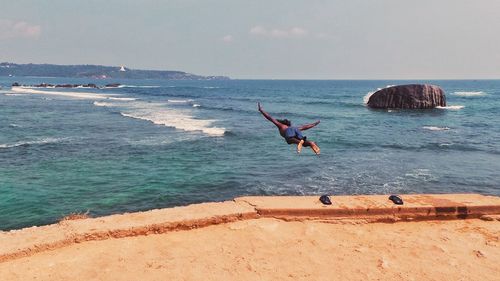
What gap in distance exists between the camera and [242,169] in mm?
20719

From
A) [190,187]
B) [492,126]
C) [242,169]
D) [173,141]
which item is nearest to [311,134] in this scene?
[173,141]

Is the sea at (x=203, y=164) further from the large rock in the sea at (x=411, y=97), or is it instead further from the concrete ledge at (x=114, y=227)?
the large rock in the sea at (x=411, y=97)

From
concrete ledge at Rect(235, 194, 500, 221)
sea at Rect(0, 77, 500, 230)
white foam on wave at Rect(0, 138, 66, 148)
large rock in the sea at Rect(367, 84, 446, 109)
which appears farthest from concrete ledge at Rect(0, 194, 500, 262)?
large rock in the sea at Rect(367, 84, 446, 109)

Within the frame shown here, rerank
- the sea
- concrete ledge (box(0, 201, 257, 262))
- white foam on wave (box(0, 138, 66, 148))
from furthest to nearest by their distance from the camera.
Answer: white foam on wave (box(0, 138, 66, 148)) < the sea < concrete ledge (box(0, 201, 257, 262))

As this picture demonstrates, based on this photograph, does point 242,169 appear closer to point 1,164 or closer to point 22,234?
point 1,164

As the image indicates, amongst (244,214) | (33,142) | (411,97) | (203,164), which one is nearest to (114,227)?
(244,214)

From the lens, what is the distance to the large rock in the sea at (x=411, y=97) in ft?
183

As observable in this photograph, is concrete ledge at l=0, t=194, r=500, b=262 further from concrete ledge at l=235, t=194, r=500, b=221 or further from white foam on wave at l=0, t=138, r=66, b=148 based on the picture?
white foam on wave at l=0, t=138, r=66, b=148

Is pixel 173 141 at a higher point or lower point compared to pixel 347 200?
lower

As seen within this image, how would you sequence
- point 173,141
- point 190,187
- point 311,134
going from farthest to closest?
1. point 311,134
2. point 173,141
3. point 190,187

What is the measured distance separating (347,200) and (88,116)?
38.7m

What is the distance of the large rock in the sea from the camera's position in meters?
55.7

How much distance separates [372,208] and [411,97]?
5166cm

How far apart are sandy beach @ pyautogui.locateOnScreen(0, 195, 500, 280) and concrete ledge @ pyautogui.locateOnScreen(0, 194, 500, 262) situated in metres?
0.02
